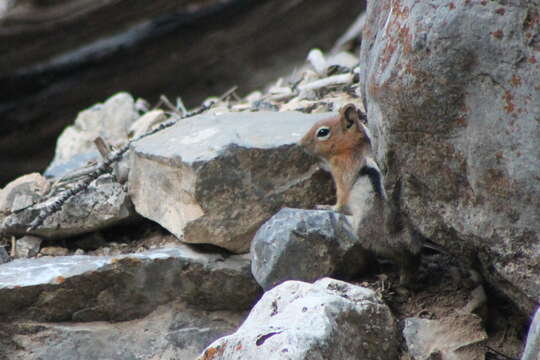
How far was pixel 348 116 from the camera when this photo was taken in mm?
3615

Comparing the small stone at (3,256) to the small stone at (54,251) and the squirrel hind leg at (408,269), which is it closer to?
the small stone at (54,251)

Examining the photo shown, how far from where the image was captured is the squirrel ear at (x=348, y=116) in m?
3.58

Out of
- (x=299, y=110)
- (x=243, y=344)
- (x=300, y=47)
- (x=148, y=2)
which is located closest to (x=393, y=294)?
(x=243, y=344)

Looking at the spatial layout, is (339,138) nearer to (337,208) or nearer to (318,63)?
(337,208)

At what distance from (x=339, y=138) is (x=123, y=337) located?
→ 52.1 inches

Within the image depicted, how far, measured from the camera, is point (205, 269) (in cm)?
373

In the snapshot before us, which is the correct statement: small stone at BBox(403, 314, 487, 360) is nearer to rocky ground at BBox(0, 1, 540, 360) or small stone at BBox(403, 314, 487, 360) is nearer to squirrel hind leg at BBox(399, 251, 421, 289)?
rocky ground at BBox(0, 1, 540, 360)

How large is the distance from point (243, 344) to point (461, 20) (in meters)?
1.23

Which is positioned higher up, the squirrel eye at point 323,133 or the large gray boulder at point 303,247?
the squirrel eye at point 323,133

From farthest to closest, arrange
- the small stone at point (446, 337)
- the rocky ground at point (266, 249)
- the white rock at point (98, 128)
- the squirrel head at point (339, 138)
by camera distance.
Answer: the white rock at point (98, 128) < the squirrel head at point (339, 138) < the small stone at point (446, 337) < the rocky ground at point (266, 249)

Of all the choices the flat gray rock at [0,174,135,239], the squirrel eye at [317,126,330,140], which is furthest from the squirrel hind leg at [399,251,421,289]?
the flat gray rock at [0,174,135,239]

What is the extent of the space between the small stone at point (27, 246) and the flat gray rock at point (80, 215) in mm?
32

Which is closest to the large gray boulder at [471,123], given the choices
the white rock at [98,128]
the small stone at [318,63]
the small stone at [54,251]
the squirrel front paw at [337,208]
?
the squirrel front paw at [337,208]

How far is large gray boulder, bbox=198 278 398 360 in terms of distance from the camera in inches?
99.5
